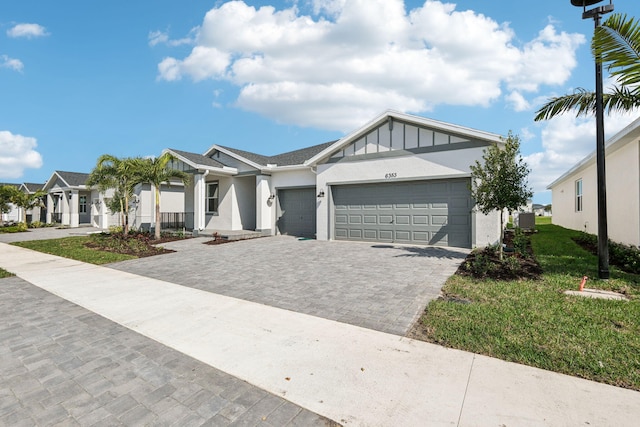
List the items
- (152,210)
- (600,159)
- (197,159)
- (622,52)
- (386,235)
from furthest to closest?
(152,210)
(197,159)
(386,235)
(600,159)
(622,52)

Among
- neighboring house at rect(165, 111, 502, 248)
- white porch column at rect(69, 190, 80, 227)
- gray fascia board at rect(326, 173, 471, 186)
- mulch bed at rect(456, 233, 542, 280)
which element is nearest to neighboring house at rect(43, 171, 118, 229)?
white porch column at rect(69, 190, 80, 227)

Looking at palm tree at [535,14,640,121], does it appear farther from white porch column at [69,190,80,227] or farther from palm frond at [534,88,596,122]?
white porch column at [69,190,80,227]

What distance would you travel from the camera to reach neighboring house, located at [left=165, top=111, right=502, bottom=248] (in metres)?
11.4

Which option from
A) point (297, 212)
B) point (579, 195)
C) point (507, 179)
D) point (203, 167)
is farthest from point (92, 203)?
point (579, 195)

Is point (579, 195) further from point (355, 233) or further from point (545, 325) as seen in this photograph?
point (545, 325)

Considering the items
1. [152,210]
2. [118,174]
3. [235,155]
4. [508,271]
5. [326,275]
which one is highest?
[235,155]

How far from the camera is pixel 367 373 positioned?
3.25 meters

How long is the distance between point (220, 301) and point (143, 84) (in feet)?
39.6

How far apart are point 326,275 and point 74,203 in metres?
28.4

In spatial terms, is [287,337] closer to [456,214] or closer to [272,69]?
[456,214]

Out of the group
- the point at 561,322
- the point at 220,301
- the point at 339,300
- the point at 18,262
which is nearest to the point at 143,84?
the point at 18,262

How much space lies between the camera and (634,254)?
812 cm

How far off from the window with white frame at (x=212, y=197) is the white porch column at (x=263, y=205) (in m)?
3.53

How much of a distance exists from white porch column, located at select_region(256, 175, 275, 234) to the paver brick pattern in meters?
12.1
